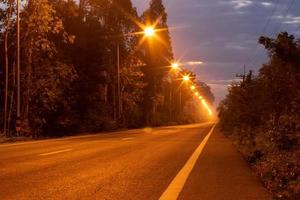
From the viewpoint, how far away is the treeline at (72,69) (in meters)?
37.0

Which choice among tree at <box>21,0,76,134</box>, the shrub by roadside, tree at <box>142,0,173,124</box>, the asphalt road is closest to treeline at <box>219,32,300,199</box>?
the shrub by roadside

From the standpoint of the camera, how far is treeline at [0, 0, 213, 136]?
37.0 metres

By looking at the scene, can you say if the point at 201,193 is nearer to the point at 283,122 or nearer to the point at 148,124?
the point at 283,122

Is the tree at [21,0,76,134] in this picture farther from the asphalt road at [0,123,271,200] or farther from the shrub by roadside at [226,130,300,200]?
the shrub by roadside at [226,130,300,200]

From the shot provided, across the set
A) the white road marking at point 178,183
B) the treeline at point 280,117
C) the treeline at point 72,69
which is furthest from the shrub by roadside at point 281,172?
the treeline at point 72,69

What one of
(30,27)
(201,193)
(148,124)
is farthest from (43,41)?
(148,124)

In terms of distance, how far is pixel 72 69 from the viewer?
42125mm

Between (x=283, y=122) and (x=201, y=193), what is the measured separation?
776 centimetres

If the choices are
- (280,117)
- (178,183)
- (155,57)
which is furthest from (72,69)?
(155,57)

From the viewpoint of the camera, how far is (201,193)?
32.1ft

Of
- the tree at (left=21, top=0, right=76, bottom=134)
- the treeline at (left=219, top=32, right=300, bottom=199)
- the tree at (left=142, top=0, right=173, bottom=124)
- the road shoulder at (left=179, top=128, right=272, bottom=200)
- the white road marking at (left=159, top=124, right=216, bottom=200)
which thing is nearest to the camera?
the white road marking at (left=159, top=124, right=216, bottom=200)

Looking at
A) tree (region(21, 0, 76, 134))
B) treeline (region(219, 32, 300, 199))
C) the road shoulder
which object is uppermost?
tree (region(21, 0, 76, 134))

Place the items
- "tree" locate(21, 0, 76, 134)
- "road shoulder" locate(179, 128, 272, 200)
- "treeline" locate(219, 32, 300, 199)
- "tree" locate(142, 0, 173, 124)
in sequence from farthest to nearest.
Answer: "tree" locate(142, 0, 173, 124), "tree" locate(21, 0, 76, 134), "treeline" locate(219, 32, 300, 199), "road shoulder" locate(179, 128, 272, 200)

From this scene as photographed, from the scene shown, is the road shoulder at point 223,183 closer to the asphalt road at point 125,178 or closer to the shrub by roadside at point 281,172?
the asphalt road at point 125,178
